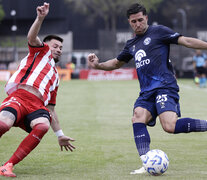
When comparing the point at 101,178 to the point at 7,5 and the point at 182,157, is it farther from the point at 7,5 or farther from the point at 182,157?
the point at 7,5

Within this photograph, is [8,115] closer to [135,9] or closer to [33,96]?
[33,96]

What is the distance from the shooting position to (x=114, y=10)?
66375mm

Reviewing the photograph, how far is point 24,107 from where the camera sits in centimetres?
668

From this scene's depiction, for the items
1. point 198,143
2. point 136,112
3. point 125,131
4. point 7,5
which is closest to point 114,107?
point 125,131

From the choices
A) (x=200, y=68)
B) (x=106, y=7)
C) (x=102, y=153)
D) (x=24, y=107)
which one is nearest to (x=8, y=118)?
(x=24, y=107)

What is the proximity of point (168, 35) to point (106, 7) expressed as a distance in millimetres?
59456

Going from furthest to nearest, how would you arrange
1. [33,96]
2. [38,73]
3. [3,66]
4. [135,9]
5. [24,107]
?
1. [3,66]
2. [135,9]
3. [38,73]
4. [33,96]
5. [24,107]

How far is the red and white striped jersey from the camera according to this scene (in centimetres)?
687

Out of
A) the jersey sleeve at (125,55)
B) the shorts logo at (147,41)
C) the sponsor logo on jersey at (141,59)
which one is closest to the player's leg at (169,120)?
the sponsor logo on jersey at (141,59)

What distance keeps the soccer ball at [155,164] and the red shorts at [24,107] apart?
4.41 ft

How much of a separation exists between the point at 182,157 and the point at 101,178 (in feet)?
6.67

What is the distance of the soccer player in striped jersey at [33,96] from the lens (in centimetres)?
655

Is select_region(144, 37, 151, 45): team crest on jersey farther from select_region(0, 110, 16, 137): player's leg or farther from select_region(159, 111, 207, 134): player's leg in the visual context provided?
select_region(0, 110, 16, 137): player's leg

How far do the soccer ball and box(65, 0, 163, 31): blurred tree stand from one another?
196 feet
